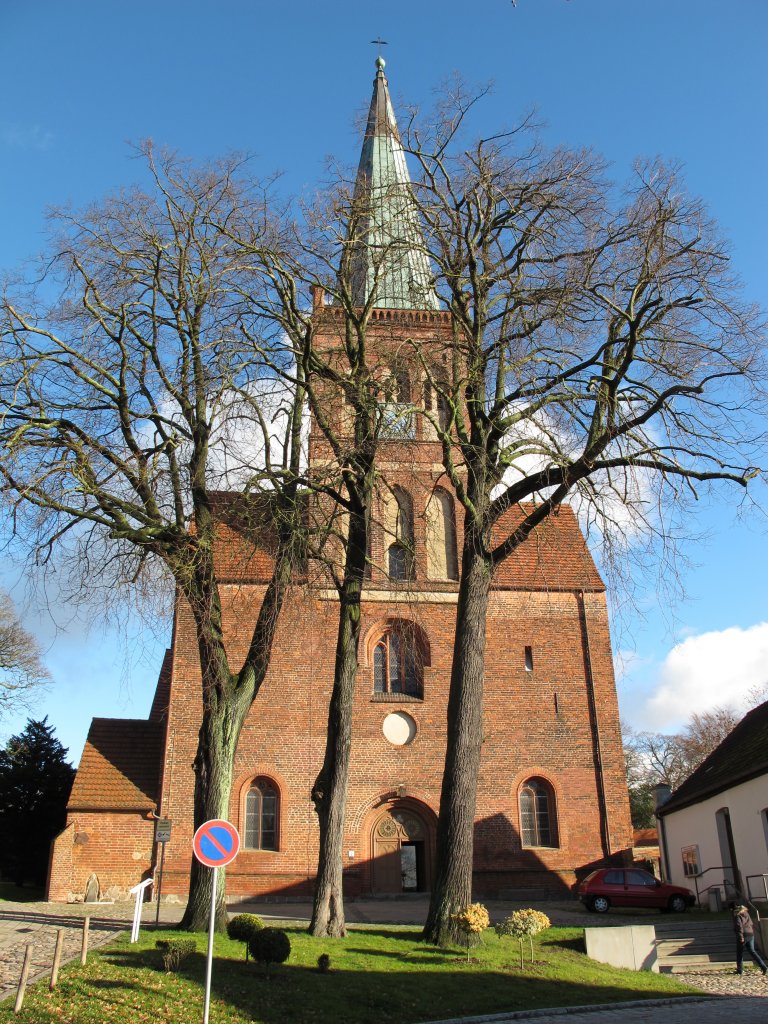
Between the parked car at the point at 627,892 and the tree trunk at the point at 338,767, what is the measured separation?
8.45m

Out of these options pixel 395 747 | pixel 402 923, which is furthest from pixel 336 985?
pixel 395 747

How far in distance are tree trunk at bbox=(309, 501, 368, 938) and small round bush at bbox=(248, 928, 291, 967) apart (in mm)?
2538

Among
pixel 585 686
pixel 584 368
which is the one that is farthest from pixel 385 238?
pixel 585 686

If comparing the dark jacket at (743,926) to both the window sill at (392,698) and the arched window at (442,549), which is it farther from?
the arched window at (442,549)

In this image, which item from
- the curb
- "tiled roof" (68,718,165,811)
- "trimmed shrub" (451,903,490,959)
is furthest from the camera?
"tiled roof" (68,718,165,811)

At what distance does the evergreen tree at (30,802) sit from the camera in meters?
29.0

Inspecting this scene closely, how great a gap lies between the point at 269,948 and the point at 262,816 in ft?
40.5

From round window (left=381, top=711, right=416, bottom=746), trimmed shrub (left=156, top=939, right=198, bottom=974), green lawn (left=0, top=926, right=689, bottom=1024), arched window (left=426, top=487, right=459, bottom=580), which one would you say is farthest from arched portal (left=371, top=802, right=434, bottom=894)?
trimmed shrub (left=156, top=939, right=198, bottom=974)

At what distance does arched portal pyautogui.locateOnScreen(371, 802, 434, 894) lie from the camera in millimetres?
23047

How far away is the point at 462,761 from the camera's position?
46.8 feet

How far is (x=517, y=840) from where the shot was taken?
2311cm

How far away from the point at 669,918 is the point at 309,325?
1480 cm

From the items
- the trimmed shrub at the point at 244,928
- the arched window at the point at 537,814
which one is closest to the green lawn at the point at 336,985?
the trimmed shrub at the point at 244,928

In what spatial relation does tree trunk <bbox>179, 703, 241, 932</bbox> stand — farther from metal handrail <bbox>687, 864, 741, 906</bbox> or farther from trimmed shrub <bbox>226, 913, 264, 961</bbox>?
metal handrail <bbox>687, 864, 741, 906</bbox>
